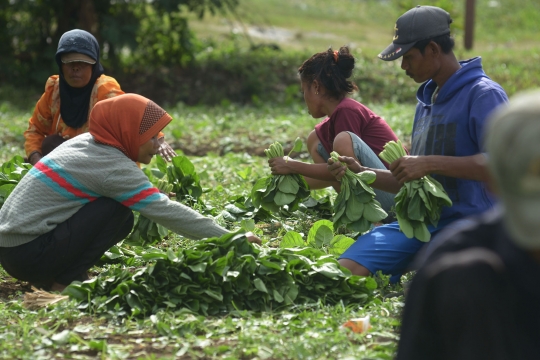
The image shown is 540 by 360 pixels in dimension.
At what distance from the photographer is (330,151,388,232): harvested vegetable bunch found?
403cm

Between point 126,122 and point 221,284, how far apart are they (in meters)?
0.93

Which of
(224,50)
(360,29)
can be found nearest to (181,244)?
(224,50)

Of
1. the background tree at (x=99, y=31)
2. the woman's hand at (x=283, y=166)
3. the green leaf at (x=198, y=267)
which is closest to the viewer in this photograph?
the green leaf at (x=198, y=267)

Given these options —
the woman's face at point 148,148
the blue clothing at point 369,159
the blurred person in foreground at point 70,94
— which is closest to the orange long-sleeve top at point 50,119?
the blurred person in foreground at point 70,94

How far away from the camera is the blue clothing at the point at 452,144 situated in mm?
3697

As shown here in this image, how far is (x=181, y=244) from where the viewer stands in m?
4.57

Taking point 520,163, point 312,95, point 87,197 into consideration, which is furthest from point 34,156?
point 520,163

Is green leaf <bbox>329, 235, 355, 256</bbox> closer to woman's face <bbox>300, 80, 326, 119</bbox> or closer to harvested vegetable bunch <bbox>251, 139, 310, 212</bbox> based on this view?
harvested vegetable bunch <bbox>251, 139, 310, 212</bbox>

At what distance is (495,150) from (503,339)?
0.50 meters

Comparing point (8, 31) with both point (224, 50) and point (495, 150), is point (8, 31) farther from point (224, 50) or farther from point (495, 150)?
point (495, 150)

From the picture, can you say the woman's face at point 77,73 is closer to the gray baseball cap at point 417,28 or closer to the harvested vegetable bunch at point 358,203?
the harvested vegetable bunch at point 358,203

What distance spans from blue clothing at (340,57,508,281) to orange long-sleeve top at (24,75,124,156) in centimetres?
238

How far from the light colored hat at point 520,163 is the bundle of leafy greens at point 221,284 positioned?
1731mm

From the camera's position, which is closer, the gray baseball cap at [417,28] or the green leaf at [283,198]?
the gray baseball cap at [417,28]
